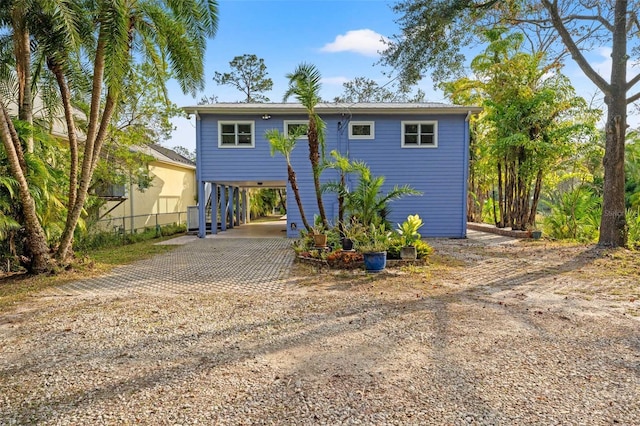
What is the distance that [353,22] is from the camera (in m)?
11.1

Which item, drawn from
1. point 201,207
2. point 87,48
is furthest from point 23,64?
point 201,207

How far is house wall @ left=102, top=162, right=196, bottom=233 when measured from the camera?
15809mm

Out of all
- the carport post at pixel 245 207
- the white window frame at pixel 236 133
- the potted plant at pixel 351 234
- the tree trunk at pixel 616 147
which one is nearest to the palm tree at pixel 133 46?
the white window frame at pixel 236 133

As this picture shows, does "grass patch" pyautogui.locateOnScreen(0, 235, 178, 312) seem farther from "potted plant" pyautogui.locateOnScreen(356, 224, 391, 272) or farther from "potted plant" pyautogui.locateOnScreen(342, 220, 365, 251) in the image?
"potted plant" pyautogui.locateOnScreen(356, 224, 391, 272)

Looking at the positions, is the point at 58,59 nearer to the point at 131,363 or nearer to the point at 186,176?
the point at 131,363

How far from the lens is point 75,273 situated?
771 cm

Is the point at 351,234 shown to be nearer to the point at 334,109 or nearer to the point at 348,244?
the point at 348,244

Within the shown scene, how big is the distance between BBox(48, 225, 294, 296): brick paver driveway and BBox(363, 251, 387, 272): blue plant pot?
1621 mm

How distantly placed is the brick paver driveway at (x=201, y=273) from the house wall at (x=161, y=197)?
5476mm

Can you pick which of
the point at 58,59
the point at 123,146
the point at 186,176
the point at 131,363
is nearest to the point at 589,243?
the point at 131,363

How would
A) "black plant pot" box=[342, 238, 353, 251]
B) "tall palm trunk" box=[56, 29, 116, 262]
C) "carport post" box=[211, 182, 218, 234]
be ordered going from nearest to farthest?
1. "tall palm trunk" box=[56, 29, 116, 262]
2. "black plant pot" box=[342, 238, 353, 251]
3. "carport post" box=[211, 182, 218, 234]

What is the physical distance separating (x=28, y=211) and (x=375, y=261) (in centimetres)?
654

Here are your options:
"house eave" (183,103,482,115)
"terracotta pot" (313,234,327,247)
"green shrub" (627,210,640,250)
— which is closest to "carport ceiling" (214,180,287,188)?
"house eave" (183,103,482,115)

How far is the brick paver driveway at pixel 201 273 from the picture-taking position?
661 cm
